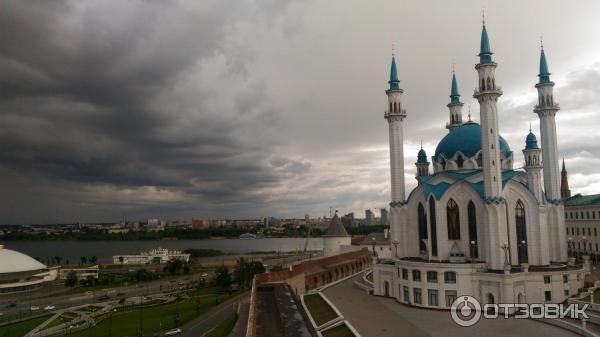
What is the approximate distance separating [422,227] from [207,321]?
21801mm

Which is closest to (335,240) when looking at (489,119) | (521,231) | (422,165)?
(422,165)

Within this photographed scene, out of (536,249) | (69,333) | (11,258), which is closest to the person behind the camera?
(536,249)

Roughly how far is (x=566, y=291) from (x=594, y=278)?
856 cm

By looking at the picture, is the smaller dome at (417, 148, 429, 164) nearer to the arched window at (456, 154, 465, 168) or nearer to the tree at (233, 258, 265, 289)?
the arched window at (456, 154, 465, 168)

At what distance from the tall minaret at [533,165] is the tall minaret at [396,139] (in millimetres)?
10064

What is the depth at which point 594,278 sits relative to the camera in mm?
36500

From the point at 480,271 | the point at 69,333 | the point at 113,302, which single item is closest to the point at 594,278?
the point at 480,271

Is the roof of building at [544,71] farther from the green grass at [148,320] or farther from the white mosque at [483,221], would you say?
the green grass at [148,320]

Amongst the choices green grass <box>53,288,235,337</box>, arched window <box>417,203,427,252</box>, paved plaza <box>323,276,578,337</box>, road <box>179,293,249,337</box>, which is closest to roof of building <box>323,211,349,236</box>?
green grass <box>53,288,235,337</box>

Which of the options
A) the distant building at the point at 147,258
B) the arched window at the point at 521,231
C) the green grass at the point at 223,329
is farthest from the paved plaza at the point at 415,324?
the distant building at the point at 147,258

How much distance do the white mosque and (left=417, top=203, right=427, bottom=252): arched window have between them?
0.08 metres

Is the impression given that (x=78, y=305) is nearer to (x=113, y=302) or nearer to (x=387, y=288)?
(x=113, y=302)

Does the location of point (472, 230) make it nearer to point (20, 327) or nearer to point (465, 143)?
point (465, 143)

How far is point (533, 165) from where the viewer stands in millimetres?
36938
